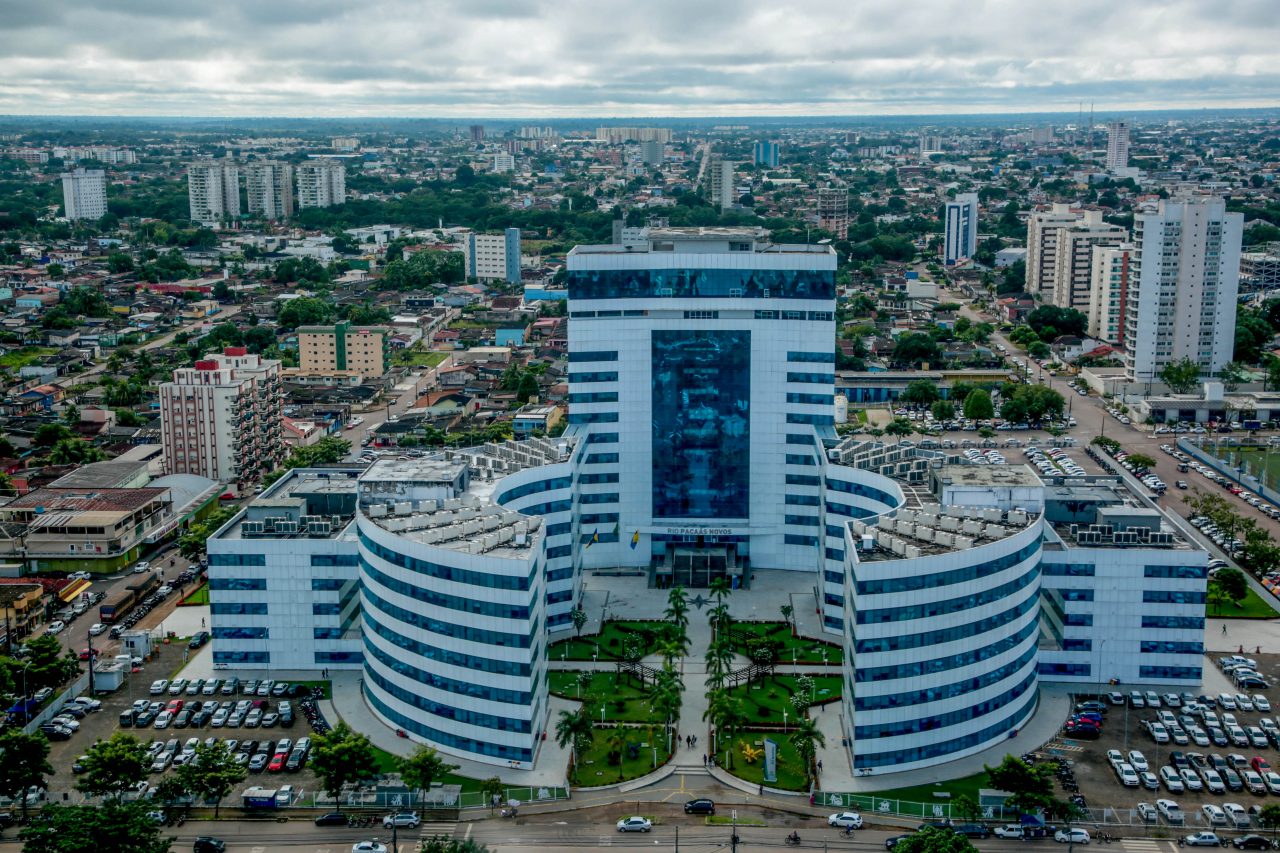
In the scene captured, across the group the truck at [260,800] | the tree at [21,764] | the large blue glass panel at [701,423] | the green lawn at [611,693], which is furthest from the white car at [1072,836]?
the tree at [21,764]

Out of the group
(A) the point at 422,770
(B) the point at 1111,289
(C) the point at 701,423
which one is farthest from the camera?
(B) the point at 1111,289

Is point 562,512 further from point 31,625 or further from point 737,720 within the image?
point 31,625

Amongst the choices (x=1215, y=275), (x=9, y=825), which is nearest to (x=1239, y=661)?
(x=9, y=825)

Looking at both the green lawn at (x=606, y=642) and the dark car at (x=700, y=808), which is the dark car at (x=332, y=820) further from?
the green lawn at (x=606, y=642)

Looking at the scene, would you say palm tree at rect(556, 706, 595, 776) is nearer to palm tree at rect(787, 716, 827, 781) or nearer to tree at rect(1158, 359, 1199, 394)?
palm tree at rect(787, 716, 827, 781)

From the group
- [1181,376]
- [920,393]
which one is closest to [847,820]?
[920,393]

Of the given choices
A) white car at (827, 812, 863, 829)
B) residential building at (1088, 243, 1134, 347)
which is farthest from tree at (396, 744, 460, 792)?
residential building at (1088, 243, 1134, 347)

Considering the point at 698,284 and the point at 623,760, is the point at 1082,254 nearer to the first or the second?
the point at 698,284
